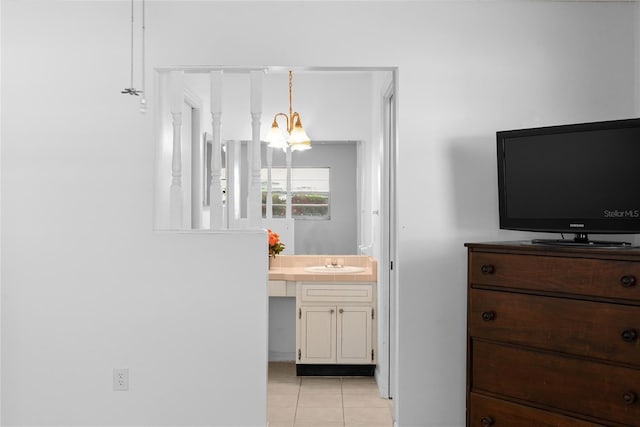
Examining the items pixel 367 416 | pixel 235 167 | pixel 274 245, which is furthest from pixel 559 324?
pixel 235 167

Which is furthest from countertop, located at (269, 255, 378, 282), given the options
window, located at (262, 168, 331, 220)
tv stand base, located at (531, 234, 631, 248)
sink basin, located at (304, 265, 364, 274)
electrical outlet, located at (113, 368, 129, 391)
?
tv stand base, located at (531, 234, 631, 248)

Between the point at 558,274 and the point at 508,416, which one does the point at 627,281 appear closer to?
the point at 558,274

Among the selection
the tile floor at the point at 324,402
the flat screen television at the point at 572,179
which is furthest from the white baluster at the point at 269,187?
the flat screen television at the point at 572,179

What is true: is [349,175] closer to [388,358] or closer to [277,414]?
[388,358]

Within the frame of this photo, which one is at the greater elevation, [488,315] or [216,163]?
[216,163]

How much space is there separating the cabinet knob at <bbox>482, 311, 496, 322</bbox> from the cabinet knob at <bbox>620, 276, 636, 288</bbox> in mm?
557

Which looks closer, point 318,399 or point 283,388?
point 318,399

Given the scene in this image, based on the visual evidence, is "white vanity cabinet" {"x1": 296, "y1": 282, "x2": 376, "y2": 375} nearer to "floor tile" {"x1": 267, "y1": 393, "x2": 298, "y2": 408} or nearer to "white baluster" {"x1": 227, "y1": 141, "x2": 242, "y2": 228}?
"floor tile" {"x1": 267, "y1": 393, "x2": 298, "y2": 408}

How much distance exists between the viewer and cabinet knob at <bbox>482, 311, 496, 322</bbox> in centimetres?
254

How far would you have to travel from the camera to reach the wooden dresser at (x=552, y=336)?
219cm

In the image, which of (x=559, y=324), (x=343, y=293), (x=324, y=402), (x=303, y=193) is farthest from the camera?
(x=303, y=193)

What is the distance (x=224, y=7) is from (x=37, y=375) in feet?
7.19

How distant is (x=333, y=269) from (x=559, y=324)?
2160 mm

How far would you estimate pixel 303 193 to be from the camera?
14.6 ft
